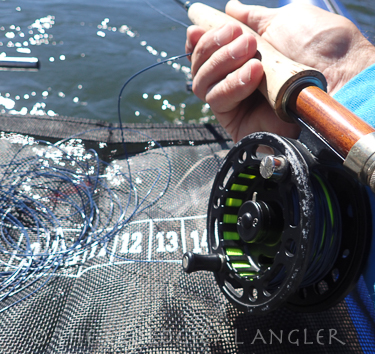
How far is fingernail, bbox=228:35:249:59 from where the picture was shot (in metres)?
1.36

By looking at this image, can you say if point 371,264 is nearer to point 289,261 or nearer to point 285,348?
point 289,261

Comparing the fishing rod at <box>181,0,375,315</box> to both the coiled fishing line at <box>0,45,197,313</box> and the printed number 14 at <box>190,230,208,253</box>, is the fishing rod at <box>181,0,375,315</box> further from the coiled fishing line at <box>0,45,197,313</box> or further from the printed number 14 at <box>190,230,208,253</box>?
the coiled fishing line at <box>0,45,197,313</box>

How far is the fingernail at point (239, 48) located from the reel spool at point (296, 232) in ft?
1.39

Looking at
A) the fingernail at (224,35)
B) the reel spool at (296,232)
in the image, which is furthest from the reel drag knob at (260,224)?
the fingernail at (224,35)

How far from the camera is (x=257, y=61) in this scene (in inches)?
51.4

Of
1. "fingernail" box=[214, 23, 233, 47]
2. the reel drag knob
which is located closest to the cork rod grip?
"fingernail" box=[214, 23, 233, 47]

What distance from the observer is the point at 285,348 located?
115 cm

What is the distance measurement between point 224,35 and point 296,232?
2.93 feet

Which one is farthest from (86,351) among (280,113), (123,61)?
(123,61)

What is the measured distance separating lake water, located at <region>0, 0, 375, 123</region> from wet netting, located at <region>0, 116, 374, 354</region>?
3.92 ft

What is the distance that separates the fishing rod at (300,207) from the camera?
0.88 metres

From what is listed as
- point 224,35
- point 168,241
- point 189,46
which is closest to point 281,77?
point 224,35

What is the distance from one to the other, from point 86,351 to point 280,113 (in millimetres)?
1042

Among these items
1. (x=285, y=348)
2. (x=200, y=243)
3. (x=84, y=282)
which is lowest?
(x=84, y=282)
